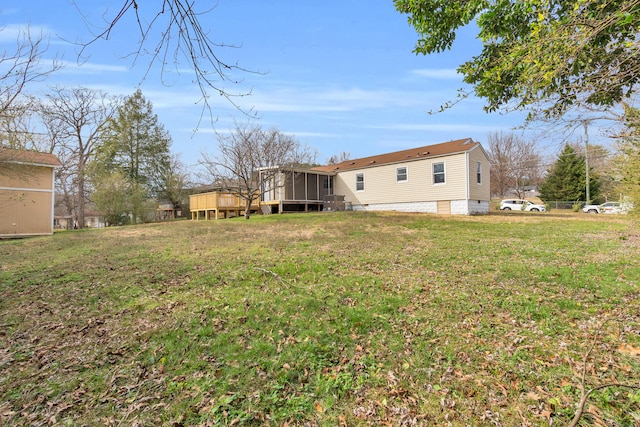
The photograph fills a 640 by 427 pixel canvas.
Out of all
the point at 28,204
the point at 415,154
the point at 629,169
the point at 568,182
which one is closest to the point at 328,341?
the point at 629,169

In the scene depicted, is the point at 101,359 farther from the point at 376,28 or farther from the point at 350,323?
the point at 376,28

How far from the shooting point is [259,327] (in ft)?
12.5

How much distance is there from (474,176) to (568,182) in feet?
72.0

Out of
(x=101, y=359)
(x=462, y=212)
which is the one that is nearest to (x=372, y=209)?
(x=462, y=212)

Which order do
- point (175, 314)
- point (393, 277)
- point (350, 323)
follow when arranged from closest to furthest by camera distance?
point (350, 323), point (175, 314), point (393, 277)

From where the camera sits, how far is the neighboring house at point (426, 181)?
631 inches

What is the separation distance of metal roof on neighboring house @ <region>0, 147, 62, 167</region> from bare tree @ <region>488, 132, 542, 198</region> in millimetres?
43750

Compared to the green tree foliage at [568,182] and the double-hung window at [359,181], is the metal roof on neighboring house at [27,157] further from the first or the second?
the green tree foliage at [568,182]

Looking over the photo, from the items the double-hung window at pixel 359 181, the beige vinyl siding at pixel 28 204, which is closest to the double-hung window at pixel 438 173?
the double-hung window at pixel 359 181

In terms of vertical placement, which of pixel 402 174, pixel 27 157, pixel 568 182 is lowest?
pixel 402 174

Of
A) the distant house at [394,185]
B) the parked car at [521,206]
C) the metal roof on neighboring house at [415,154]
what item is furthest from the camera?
the parked car at [521,206]

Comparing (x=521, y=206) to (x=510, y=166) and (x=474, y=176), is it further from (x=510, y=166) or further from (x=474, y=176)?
(x=474, y=176)

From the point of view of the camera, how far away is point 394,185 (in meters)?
18.6

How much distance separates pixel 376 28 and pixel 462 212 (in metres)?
13.3
